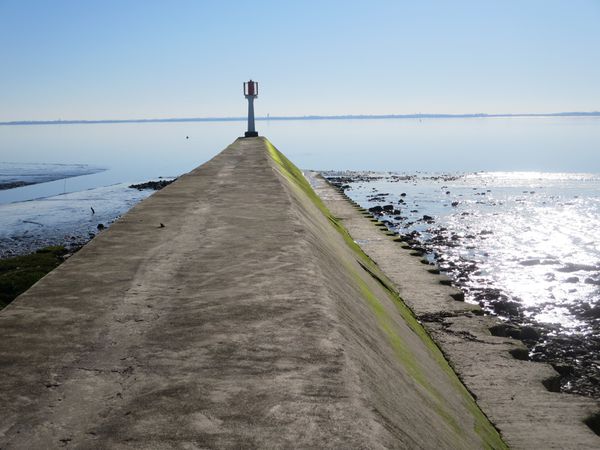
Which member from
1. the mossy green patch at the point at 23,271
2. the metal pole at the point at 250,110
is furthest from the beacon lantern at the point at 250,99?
the mossy green patch at the point at 23,271

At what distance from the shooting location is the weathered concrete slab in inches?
99.0

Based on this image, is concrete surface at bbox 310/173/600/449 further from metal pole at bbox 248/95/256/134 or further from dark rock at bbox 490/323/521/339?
metal pole at bbox 248/95/256/134

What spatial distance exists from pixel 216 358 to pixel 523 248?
16.2 meters

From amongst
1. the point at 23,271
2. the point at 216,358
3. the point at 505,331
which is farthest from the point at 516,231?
the point at 216,358

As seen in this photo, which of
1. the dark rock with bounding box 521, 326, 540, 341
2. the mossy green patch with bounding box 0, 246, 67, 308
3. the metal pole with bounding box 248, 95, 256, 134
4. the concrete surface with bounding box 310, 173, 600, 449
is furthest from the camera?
the metal pole with bounding box 248, 95, 256, 134

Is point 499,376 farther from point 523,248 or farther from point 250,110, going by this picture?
point 250,110

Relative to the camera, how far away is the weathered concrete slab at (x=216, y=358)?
2.51 m

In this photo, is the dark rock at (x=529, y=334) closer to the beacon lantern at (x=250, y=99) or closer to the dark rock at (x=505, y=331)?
the dark rock at (x=505, y=331)

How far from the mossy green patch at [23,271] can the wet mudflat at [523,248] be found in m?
7.73

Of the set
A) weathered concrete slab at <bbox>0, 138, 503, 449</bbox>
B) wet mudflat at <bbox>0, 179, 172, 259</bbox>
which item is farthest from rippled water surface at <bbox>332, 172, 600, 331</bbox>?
wet mudflat at <bbox>0, 179, 172, 259</bbox>

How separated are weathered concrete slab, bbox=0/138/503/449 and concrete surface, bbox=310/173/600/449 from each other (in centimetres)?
35

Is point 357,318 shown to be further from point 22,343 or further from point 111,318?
point 22,343

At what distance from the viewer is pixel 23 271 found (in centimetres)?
1137

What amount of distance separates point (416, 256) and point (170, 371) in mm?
10068
